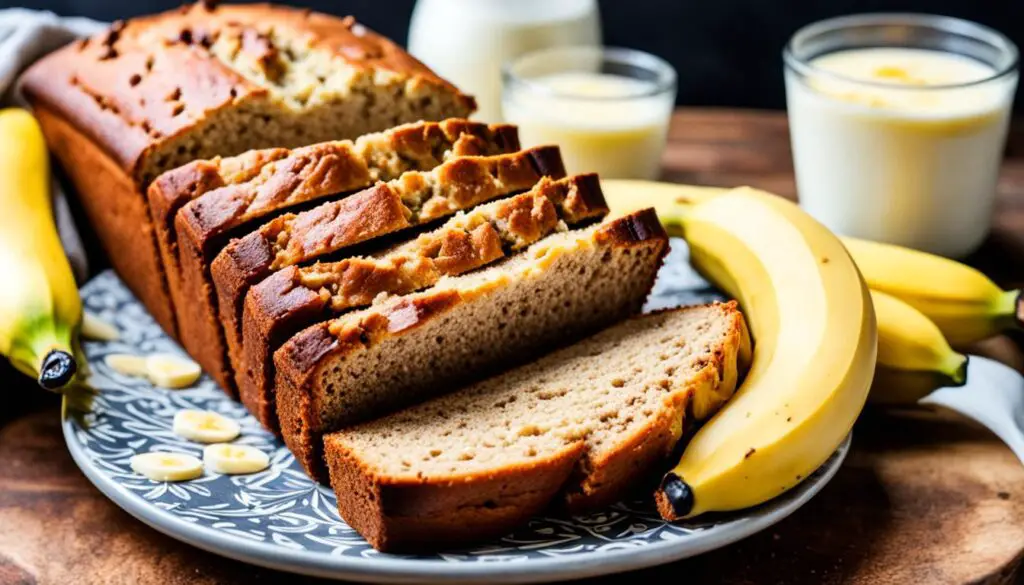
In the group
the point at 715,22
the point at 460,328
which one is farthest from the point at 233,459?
the point at 715,22

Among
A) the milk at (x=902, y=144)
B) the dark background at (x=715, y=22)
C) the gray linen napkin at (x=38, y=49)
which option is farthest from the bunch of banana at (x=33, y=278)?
the milk at (x=902, y=144)

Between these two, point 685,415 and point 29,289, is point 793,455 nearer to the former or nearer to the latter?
point 685,415

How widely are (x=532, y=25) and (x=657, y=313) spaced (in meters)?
1.64

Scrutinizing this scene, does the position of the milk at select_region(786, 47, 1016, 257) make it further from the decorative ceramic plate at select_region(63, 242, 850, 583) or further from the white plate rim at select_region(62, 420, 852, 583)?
the white plate rim at select_region(62, 420, 852, 583)

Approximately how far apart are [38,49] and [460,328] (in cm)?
198

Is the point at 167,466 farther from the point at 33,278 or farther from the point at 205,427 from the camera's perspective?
the point at 33,278

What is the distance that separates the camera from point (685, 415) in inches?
97.8

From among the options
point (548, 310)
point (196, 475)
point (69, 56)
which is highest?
point (69, 56)

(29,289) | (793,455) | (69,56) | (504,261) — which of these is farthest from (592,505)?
(69,56)

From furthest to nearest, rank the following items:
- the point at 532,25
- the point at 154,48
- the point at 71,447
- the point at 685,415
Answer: the point at 532,25
the point at 154,48
the point at 71,447
the point at 685,415

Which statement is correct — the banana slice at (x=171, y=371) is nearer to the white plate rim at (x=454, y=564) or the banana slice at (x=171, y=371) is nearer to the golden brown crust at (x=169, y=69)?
the golden brown crust at (x=169, y=69)

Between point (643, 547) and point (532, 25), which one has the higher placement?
point (532, 25)

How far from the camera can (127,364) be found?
301 cm

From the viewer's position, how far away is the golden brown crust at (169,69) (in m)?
2.96
